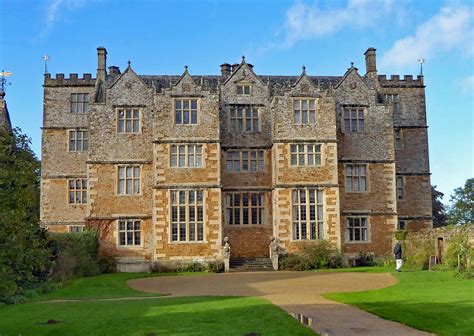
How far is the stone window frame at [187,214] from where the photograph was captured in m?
32.7

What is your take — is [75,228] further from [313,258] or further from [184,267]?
[313,258]

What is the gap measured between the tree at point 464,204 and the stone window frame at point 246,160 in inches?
1786

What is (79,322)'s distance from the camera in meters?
14.3

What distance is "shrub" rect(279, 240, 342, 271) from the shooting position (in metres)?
31.8

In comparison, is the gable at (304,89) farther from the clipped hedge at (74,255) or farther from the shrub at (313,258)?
the clipped hedge at (74,255)

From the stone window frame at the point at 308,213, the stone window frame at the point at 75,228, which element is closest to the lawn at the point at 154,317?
the stone window frame at the point at 308,213

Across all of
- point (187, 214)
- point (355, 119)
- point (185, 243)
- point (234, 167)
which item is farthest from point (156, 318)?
point (355, 119)

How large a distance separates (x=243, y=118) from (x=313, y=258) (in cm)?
891

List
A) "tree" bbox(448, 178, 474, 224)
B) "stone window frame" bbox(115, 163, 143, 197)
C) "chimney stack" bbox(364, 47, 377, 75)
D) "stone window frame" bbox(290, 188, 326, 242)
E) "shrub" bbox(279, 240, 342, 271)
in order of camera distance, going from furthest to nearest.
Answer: "tree" bbox(448, 178, 474, 224) → "chimney stack" bbox(364, 47, 377, 75) → "stone window frame" bbox(115, 163, 143, 197) → "stone window frame" bbox(290, 188, 326, 242) → "shrub" bbox(279, 240, 342, 271)

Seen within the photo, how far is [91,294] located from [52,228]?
1744cm

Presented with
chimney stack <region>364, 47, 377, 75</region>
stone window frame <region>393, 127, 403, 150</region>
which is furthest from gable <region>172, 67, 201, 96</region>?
stone window frame <region>393, 127, 403, 150</region>

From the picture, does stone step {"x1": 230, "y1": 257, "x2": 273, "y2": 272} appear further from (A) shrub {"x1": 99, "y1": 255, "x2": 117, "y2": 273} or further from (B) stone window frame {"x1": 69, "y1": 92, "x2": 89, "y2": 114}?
(B) stone window frame {"x1": 69, "y1": 92, "x2": 89, "y2": 114}

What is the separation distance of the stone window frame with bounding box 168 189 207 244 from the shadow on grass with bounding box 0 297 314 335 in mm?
14334

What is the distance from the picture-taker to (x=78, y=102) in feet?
129
